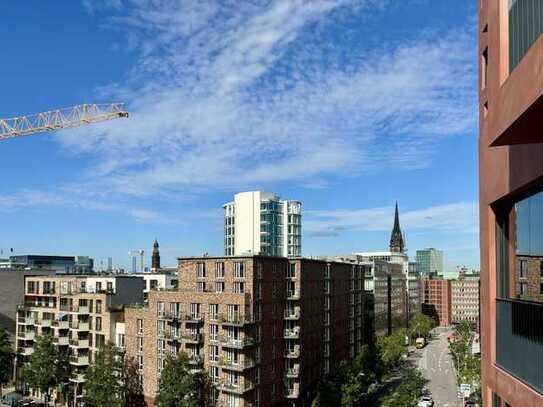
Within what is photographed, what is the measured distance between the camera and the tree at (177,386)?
64938mm

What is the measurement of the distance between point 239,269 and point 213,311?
640 cm

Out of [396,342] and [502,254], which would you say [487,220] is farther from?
[396,342]

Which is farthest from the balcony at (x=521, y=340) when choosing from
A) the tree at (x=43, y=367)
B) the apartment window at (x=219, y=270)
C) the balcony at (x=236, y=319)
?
the tree at (x=43, y=367)

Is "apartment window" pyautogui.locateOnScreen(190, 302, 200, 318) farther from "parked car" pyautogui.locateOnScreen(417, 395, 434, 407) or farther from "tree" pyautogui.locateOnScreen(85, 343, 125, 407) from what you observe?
"parked car" pyautogui.locateOnScreen(417, 395, 434, 407)

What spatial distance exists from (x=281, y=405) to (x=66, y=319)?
39504 millimetres

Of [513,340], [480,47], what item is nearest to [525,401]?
[513,340]

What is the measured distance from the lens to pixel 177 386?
65312mm

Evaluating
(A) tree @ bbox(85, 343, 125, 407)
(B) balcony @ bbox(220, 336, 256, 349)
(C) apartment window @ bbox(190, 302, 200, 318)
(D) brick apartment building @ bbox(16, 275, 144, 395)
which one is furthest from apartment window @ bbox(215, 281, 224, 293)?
(D) brick apartment building @ bbox(16, 275, 144, 395)

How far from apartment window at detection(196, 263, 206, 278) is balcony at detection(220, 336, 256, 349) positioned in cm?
960

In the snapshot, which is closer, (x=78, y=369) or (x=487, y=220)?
(x=487, y=220)

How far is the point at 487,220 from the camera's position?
21.1m

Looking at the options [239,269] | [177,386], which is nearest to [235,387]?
[177,386]

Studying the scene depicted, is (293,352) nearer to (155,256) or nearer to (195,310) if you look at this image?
(195,310)

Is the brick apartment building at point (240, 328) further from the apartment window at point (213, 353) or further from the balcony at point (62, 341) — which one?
the balcony at point (62, 341)
